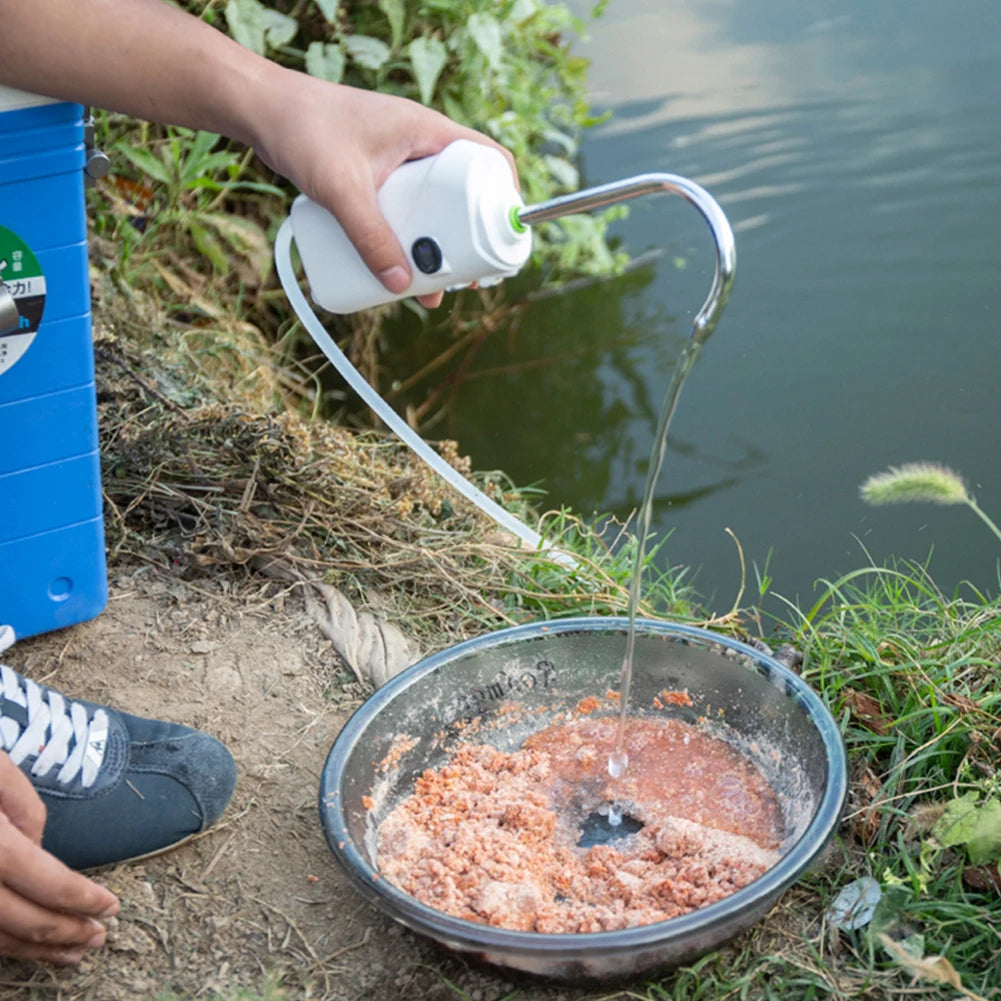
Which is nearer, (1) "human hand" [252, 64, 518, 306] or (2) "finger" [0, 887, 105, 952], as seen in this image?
(2) "finger" [0, 887, 105, 952]

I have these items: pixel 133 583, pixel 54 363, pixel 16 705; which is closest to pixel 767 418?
pixel 133 583

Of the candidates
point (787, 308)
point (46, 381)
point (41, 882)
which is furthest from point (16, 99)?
point (787, 308)

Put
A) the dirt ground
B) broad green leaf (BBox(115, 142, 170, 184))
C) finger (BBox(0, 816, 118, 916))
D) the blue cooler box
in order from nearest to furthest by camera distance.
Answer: finger (BBox(0, 816, 118, 916)) < the dirt ground < the blue cooler box < broad green leaf (BBox(115, 142, 170, 184))

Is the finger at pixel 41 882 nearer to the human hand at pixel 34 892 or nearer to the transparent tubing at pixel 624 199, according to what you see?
the human hand at pixel 34 892

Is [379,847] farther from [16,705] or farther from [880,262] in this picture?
[880,262]

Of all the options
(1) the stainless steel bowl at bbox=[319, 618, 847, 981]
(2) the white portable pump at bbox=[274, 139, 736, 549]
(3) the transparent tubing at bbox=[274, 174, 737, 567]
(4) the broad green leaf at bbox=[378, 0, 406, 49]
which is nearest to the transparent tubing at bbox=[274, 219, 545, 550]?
(3) the transparent tubing at bbox=[274, 174, 737, 567]

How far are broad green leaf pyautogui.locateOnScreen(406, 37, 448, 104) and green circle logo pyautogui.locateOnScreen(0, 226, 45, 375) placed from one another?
124 cm

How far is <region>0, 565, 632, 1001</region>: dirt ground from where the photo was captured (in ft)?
3.82

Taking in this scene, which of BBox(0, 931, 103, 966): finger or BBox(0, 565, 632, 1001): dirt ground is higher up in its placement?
BBox(0, 931, 103, 966): finger

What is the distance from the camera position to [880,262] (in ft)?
9.52

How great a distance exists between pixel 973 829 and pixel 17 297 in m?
1.19

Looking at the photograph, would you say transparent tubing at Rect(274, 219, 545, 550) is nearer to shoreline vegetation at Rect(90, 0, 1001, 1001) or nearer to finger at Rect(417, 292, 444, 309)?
shoreline vegetation at Rect(90, 0, 1001, 1001)

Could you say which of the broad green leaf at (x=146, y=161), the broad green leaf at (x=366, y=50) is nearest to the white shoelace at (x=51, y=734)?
the broad green leaf at (x=146, y=161)

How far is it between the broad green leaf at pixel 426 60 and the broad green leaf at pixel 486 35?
9 cm
